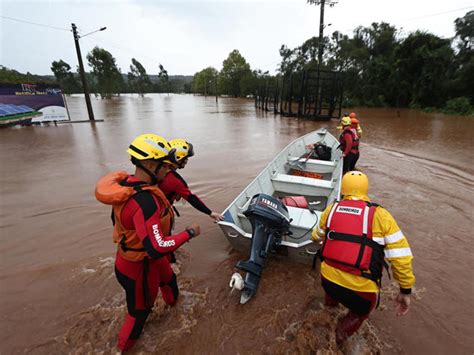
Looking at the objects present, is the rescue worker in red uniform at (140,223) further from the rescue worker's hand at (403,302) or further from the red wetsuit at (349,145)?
the red wetsuit at (349,145)

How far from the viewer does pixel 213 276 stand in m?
3.21

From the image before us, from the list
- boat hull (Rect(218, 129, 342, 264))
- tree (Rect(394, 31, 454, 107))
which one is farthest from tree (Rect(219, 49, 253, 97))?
boat hull (Rect(218, 129, 342, 264))

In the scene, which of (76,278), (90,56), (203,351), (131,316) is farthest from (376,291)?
(90,56)

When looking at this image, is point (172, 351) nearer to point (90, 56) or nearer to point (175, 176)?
point (175, 176)

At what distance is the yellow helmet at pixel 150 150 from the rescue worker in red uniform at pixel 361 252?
1.34 metres

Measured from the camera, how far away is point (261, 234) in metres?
2.67

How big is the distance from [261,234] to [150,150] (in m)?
1.52

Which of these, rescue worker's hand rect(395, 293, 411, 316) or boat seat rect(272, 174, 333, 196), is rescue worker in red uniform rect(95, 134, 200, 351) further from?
boat seat rect(272, 174, 333, 196)

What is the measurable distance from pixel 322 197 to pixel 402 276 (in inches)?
110

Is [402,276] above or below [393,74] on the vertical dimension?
below

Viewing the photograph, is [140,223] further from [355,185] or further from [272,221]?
[355,185]

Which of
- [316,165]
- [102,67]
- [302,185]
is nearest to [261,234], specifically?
[302,185]

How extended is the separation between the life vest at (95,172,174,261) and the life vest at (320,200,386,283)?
1.30 m

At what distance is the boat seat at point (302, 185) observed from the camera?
14.1 feet
